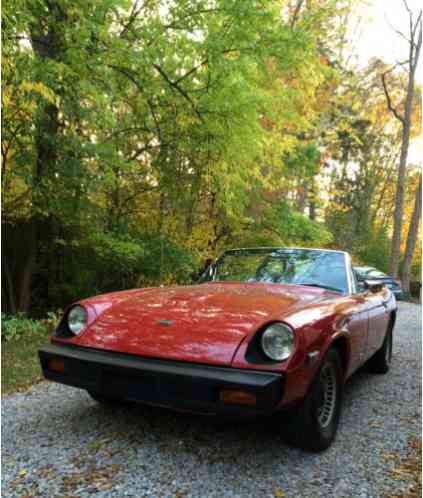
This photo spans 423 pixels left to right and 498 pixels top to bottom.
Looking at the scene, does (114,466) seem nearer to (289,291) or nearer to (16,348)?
(289,291)

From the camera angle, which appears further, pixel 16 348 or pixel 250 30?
pixel 250 30

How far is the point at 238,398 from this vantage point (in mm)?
2094

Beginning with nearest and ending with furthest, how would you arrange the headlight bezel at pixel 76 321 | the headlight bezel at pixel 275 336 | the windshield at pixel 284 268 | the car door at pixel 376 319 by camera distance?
the headlight bezel at pixel 275 336
the headlight bezel at pixel 76 321
the windshield at pixel 284 268
the car door at pixel 376 319

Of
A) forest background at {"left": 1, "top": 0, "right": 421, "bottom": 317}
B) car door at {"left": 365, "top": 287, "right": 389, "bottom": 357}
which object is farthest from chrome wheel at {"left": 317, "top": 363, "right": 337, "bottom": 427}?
forest background at {"left": 1, "top": 0, "right": 421, "bottom": 317}

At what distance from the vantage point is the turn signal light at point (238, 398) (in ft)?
6.79

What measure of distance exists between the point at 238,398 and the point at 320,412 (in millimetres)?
803

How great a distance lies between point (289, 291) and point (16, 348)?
3.96 metres

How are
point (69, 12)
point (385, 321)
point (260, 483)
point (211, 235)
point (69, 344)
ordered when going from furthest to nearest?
point (211, 235) < point (69, 12) < point (385, 321) < point (69, 344) < point (260, 483)

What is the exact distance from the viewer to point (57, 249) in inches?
302

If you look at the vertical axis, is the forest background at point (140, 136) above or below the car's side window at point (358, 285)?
above

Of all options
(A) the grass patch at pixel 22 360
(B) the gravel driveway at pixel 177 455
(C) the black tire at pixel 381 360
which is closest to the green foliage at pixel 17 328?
(A) the grass patch at pixel 22 360

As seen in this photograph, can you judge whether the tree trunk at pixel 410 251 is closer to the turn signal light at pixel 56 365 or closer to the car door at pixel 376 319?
the car door at pixel 376 319

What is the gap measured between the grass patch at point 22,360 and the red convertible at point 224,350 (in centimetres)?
140

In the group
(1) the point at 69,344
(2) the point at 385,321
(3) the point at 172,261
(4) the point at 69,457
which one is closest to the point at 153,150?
(3) the point at 172,261
